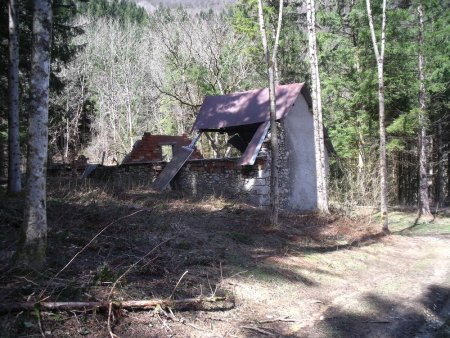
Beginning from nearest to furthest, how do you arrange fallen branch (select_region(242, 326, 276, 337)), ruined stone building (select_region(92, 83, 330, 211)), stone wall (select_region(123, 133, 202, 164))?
fallen branch (select_region(242, 326, 276, 337))
ruined stone building (select_region(92, 83, 330, 211))
stone wall (select_region(123, 133, 202, 164))

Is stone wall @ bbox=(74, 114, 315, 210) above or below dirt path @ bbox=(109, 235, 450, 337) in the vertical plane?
above

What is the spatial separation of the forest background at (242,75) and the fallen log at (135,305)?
10921mm

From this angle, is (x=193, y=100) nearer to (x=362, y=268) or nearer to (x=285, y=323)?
(x=362, y=268)

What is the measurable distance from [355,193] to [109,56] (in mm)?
31524

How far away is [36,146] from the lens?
511 centimetres

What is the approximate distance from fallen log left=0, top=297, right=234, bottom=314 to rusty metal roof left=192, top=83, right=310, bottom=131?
12.6m

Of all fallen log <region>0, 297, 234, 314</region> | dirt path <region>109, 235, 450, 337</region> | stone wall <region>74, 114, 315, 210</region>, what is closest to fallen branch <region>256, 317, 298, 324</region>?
dirt path <region>109, 235, 450, 337</region>

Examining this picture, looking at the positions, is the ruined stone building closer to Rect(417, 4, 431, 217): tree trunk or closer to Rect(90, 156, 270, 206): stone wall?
Rect(90, 156, 270, 206): stone wall

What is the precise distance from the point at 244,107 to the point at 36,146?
15268mm

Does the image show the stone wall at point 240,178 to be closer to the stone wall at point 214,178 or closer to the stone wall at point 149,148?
the stone wall at point 214,178

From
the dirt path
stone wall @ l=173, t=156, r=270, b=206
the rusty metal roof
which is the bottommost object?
the dirt path

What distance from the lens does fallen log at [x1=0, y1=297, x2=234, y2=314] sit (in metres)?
4.38

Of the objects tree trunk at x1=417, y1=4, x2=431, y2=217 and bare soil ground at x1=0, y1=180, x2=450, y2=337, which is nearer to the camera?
bare soil ground at x1=0, y1=180, x2=450, y2=337

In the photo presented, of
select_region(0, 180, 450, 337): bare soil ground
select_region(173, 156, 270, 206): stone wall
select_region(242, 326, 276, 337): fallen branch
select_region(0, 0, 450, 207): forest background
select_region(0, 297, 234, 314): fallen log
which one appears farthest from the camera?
select_region(0, 0, 450, 207): forest background
